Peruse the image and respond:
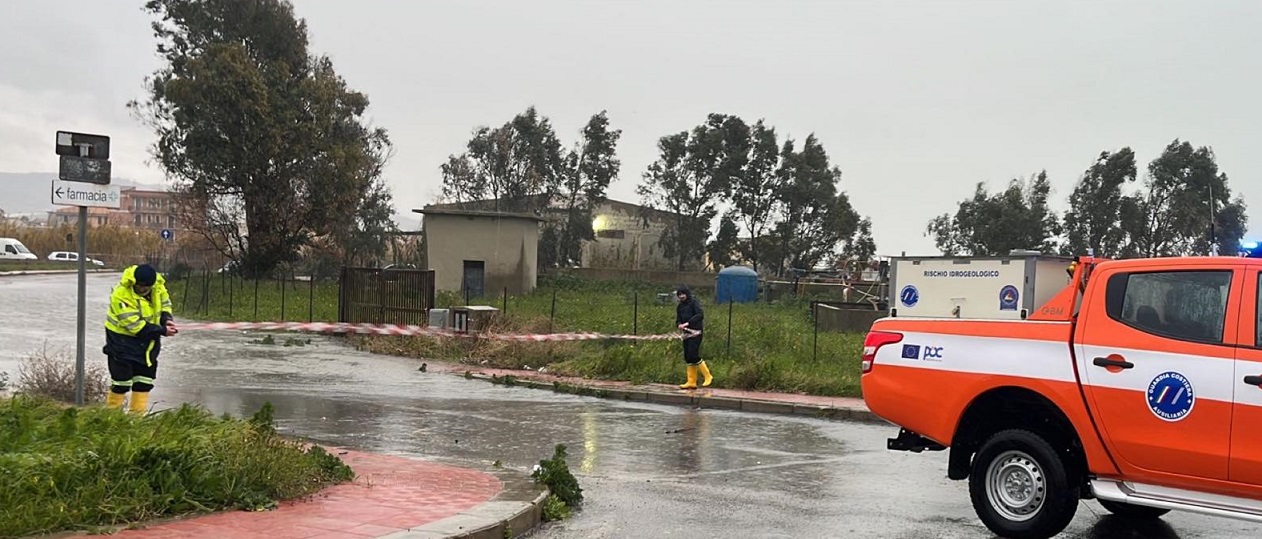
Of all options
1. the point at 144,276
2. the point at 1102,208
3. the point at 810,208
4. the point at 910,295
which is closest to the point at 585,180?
the point at 810,208

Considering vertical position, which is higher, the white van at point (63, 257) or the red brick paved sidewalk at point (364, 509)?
the white van at point (63, 257)

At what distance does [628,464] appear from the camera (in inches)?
396

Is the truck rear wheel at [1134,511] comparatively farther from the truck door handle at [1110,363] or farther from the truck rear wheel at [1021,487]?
the truck door handle at [1110,363]

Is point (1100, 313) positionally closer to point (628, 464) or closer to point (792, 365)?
point (628, 464)

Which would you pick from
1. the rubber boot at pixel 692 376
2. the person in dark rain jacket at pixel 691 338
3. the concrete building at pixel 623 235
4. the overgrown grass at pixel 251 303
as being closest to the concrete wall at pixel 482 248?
the overgrown grass at pixel 251 303

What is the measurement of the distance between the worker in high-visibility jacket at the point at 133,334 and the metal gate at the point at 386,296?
47.6ft

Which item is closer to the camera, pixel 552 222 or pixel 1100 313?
pixel 1100 313

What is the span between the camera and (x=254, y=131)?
4794 centimetres

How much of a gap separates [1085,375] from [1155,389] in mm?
426

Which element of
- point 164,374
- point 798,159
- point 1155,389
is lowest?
point 164,374

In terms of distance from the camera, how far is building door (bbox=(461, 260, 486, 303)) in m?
42.1

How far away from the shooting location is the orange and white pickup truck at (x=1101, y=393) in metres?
6.07

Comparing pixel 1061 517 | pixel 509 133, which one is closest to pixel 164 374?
pixel 1061 517

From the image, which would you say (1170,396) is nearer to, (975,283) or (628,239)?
(975,283)
